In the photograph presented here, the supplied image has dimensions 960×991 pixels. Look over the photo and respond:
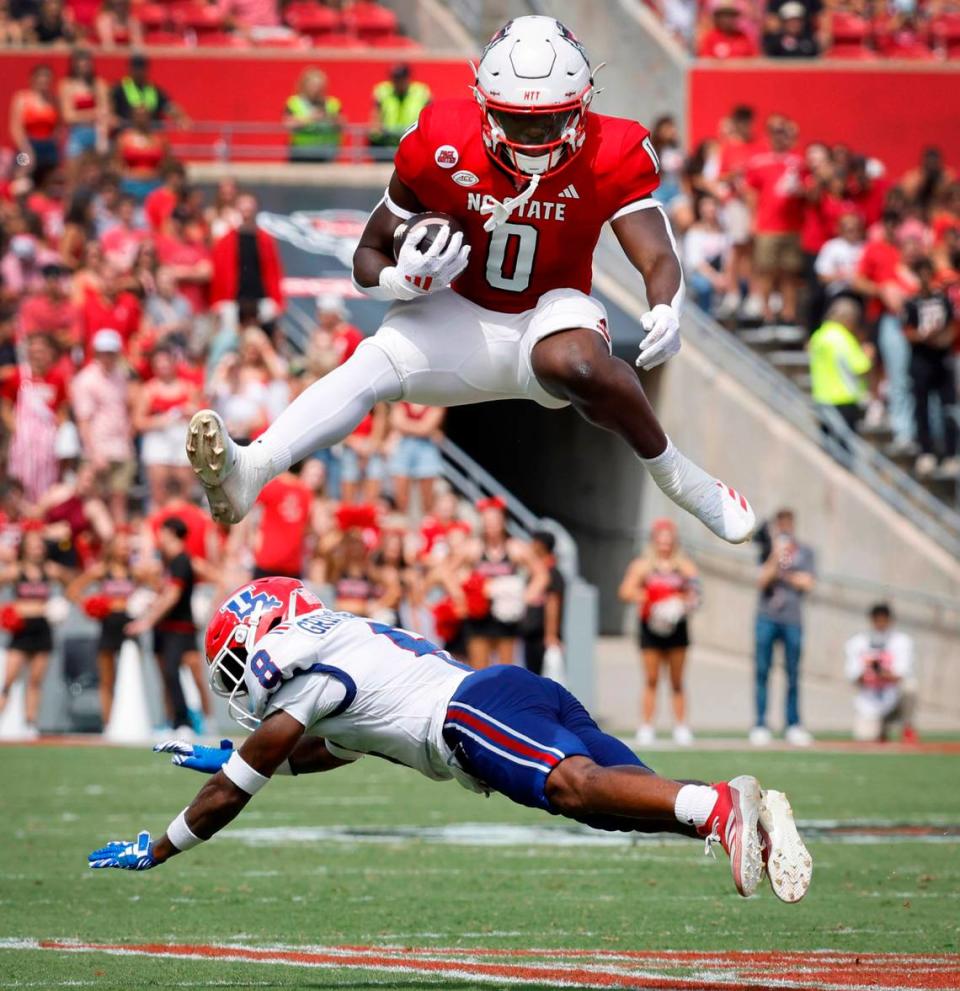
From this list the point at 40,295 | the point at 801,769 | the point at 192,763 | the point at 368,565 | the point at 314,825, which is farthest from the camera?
the point at 40,295

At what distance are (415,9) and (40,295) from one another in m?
7.76

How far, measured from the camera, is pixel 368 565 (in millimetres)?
15375

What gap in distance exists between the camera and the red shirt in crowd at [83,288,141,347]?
654 inches

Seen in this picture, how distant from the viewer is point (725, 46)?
22.5m

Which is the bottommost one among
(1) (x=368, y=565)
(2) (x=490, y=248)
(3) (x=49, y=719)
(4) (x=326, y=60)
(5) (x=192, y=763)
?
(3) (x=49, y=719)

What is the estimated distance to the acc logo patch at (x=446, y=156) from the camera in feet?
22.4

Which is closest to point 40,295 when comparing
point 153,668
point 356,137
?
point 153,668

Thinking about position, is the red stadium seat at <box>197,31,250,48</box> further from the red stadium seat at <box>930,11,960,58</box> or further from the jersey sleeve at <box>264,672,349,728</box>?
A: the jersey sleeve at <box>264,672,349,728</box>

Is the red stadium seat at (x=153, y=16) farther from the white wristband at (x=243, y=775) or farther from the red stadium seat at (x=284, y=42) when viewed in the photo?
the white wristband at (x=243, y=775)

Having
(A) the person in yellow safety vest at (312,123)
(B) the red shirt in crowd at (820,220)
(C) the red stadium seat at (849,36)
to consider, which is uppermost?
(C) the red stadium seat at (849,36)

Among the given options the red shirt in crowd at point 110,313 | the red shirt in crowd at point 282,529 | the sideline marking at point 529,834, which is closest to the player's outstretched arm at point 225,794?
the sideline marking at point 529,834

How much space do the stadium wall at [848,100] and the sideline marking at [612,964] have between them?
1659 cm

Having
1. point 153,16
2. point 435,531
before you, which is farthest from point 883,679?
point 153,16

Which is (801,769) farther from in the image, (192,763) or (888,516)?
(192,763)
